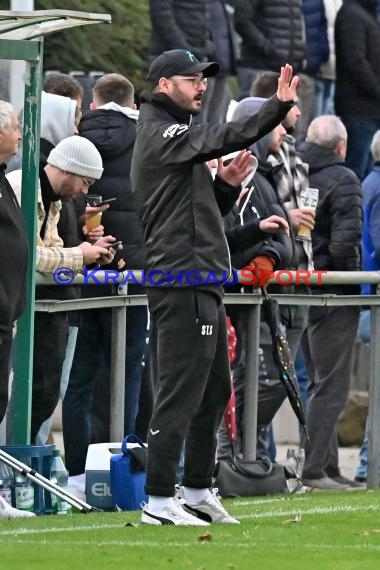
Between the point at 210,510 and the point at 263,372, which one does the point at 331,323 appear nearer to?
the point at 263,372

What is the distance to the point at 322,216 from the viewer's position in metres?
13.7

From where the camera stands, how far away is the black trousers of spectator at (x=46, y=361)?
37.5ft

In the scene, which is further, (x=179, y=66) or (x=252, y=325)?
(x=252, y=325)

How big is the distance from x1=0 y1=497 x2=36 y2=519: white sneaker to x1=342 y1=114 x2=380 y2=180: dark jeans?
8.92 metres

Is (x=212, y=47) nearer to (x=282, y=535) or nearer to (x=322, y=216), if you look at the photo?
(x=322, y=216)

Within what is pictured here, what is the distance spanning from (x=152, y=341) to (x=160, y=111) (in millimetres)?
1719

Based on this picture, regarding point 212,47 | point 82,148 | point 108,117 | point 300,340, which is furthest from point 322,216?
point 212,47

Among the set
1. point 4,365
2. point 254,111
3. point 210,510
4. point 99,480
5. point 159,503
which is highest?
point 254,111

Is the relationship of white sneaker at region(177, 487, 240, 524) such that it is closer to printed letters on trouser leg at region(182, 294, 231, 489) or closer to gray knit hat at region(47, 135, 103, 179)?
printed letters on trouser leg at region(182, 294, 231, 489)

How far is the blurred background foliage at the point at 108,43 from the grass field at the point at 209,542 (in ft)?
34.8

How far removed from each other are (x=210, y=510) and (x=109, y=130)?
3.25 meters

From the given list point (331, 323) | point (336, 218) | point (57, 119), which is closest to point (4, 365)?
point (57, 119)

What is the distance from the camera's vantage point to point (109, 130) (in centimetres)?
1255

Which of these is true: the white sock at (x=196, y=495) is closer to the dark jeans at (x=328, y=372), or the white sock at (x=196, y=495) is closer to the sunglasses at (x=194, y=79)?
the sunglasses at (x=194, y=79)
